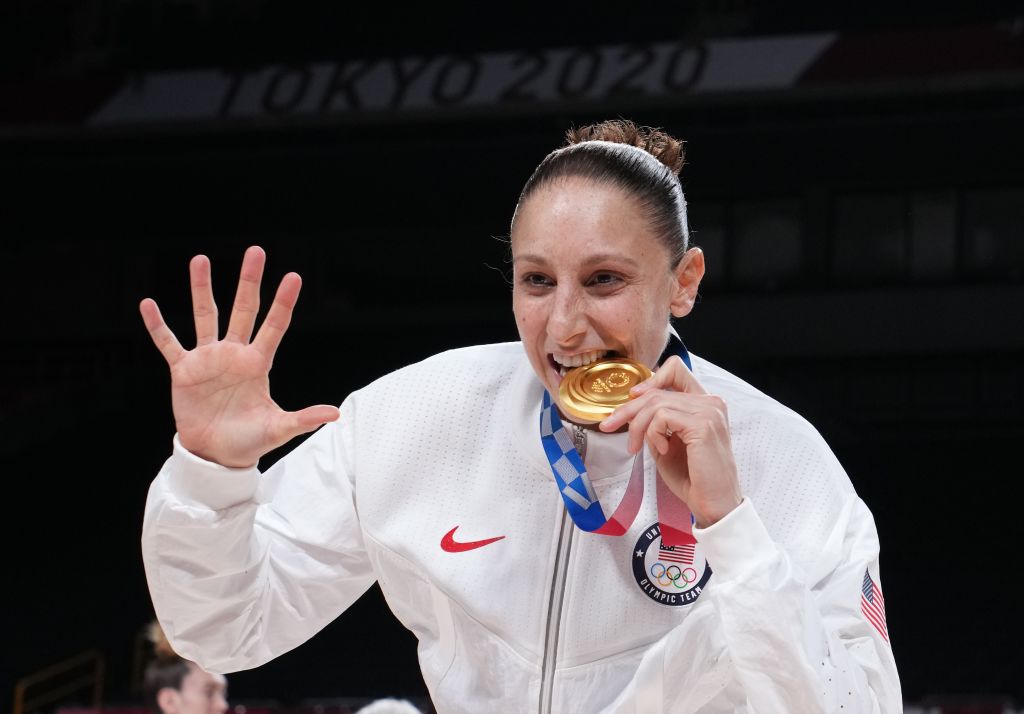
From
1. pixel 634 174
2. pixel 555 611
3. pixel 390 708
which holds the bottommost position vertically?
pixel 390 708

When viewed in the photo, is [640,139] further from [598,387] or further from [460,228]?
[460,228]

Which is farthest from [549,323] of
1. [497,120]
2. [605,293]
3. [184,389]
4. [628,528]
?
[497,120]

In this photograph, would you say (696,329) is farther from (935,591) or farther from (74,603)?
(74,603)

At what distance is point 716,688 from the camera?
212 cm

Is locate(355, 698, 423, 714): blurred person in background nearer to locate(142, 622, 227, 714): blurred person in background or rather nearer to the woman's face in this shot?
locate(142, 622, 227, 714): blurred person in background

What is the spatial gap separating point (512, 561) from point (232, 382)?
572 millimetres

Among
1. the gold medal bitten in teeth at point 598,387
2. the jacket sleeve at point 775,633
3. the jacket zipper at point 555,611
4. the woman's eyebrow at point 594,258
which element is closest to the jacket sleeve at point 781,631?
the jacket sleeve at point 775,633

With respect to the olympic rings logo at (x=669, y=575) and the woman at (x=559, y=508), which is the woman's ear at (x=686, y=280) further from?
the olympic rings logo at (x=669, y=575)

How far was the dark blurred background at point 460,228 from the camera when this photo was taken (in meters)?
11.7

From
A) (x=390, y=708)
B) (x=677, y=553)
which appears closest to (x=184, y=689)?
(x=390, y=708)

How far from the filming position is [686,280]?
2350 millimetres

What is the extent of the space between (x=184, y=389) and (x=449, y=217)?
533 inches

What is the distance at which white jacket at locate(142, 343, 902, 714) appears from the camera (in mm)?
1969

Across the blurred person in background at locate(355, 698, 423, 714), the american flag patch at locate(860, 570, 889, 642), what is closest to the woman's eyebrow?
the american flag patch at locate(860, 570, 889, 642)
